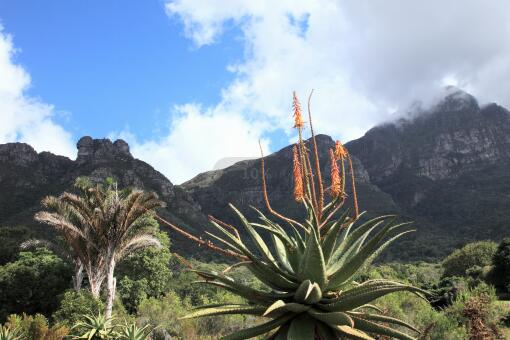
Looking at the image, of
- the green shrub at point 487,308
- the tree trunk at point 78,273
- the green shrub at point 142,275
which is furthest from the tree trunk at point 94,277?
the green shrub at point 487,308

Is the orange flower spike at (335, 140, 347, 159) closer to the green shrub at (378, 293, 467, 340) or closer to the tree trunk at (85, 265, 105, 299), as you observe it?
the green shrub at (378, 293, 467, 340)

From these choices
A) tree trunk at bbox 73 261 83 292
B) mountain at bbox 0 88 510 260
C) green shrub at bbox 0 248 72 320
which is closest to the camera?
tree trunk at bbox 73 261 83 292

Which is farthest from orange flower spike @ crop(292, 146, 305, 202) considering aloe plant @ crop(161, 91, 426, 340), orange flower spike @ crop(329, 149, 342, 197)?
orange flower spike @ crop(329, 149, 342, 197)

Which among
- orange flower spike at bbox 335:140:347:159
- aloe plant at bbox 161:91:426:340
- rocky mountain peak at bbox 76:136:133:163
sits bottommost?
aloe plant at bbox 161:91:426:340

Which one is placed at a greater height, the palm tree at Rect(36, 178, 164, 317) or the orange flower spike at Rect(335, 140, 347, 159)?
the palm tree at Rect(36, 178, 164, 317)

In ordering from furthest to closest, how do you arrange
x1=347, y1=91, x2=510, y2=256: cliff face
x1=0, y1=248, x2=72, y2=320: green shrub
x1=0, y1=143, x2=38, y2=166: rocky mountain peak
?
x1=347, y1=91, x2=510, y2=256: cliff face → x1=0, y1=143, x2=38, y2=166: rocky mountain peak → x1=0, y1=248, x2=72, y2=320: green shrub

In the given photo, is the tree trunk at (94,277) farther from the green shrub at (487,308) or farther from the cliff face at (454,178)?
the cliff face at (454,178)

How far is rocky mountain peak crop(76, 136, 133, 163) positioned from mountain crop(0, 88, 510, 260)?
266 millimetres

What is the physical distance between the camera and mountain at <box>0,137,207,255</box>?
333ft

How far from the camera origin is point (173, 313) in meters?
26.7

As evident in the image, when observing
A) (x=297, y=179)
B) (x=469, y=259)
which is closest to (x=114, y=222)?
(x=297, y=179)

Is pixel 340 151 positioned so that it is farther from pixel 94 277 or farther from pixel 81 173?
pixel 81 173

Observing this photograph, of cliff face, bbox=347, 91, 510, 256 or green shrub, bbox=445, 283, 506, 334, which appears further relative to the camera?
cliff face, bbox=347, 91, 510, 256

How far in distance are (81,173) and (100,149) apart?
16620 millimetres
